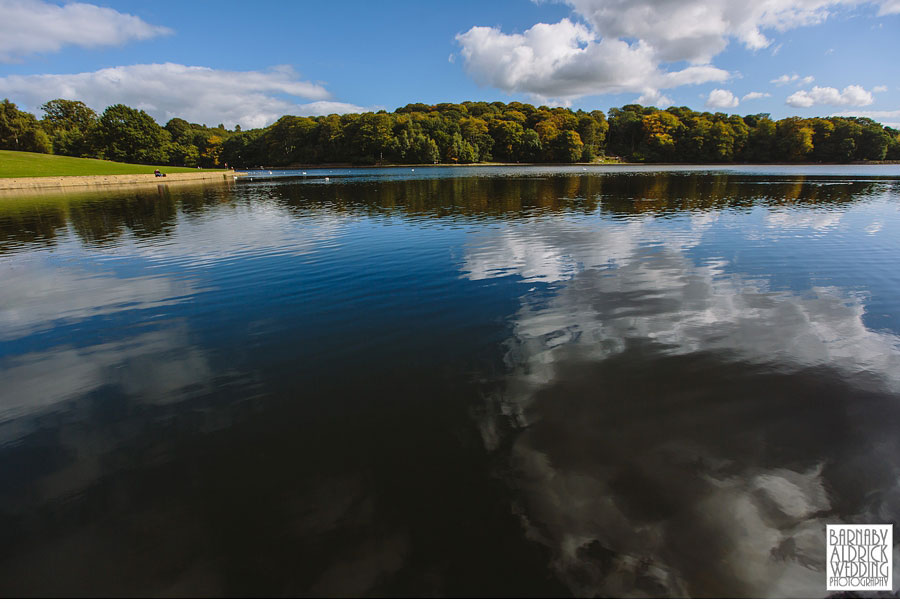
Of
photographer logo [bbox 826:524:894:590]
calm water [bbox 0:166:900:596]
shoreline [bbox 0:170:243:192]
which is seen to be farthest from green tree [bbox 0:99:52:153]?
photographer logo [bbox 826:524:894:590]

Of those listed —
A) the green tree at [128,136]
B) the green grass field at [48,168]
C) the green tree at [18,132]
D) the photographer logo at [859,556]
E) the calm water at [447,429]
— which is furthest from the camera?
the green tree at [128,136]

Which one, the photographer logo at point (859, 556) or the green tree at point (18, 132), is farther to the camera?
the green tree at point (18, 132)

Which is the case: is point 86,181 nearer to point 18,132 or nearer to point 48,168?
point 48,168

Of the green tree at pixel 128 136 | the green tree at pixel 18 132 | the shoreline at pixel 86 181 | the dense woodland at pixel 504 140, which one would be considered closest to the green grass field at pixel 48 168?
the shoreline at pixel 86 181

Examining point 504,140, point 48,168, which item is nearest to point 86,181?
point 48,168

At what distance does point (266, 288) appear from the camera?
15.8 meters

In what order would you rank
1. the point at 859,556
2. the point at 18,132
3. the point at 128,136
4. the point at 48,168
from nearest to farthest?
the point at 859,556
the point at 48,168
the point at 18,132
the point at 128,136

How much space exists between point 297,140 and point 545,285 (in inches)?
8539

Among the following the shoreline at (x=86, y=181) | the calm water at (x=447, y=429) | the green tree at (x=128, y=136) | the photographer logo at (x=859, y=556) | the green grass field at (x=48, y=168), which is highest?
the green tree at (x=128, y=136)

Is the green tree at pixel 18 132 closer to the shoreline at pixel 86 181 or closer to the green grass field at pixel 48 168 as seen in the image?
the green grass field at pixel 48 168

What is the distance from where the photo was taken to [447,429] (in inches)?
290

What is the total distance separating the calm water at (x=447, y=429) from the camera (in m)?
5.07

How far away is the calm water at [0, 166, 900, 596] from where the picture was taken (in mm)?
5070

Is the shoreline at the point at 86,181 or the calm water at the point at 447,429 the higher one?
the shoreline at the point at 86,181
